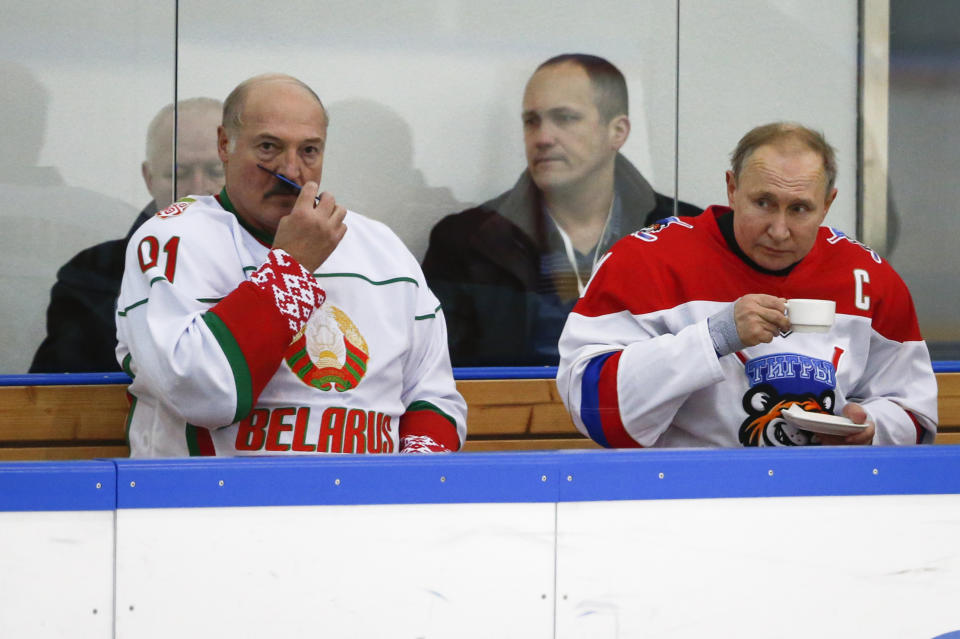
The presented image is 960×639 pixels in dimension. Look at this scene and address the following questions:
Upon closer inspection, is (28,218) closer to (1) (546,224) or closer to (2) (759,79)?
(1) (546,224)

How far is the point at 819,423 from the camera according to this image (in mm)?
2033

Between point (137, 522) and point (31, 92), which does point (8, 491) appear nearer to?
point (137, 522)

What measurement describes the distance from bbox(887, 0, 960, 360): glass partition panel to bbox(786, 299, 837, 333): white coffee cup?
184cm

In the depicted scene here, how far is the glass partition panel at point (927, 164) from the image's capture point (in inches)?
148

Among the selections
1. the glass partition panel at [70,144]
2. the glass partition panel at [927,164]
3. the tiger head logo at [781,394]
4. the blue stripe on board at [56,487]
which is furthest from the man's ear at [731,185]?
the glass partition panel at [70,144]

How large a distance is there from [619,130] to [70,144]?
1.60 m

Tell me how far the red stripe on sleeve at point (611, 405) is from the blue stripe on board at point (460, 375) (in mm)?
1001

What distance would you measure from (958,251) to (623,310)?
191 centimetres

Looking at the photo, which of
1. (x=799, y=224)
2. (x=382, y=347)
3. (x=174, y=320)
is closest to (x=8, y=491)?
(x=174, y=320)

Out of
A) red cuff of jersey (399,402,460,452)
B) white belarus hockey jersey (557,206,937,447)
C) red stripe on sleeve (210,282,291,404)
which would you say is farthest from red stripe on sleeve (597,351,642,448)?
red stripe on sleeve (210,282,291,404)

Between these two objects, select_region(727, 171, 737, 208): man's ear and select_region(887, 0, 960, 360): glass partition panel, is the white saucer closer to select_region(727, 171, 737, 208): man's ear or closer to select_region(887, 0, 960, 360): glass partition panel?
select_region(727, 171, 737, 208): man's ear

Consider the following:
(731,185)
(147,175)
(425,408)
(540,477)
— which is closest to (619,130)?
(731,185)

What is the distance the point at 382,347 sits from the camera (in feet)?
7.80

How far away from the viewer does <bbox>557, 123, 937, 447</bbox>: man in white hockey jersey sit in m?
2.21
